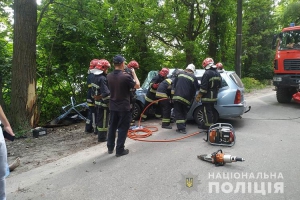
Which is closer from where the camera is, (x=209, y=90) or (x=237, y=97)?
(x=209, y=90)

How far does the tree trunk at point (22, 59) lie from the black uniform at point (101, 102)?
7.91ft

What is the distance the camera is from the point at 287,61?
9359 mm

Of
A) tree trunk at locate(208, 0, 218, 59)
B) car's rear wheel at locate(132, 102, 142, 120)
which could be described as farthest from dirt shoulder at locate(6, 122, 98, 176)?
tree trunk at locate(208, 0, 218, 59)

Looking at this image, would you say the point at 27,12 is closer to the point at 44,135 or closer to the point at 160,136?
the point at 44,135

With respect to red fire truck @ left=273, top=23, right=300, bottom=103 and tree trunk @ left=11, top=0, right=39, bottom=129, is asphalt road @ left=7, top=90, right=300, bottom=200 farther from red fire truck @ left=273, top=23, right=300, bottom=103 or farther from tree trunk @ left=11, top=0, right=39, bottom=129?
red fire truck @ left=273, top=23, right=300, bottom=103

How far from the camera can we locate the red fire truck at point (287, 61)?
29.9ft

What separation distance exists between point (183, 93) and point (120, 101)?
2.00 meters

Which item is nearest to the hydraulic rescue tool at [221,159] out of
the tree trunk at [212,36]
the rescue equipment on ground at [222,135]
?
the rescue equipment on ground at [222,135]

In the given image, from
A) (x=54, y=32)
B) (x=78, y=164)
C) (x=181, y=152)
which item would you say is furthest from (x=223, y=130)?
(x=54, y=32)

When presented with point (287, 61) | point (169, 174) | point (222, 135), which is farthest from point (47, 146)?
point (287, 61)

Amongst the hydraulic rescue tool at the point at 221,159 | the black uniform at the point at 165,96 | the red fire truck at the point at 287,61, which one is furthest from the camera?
the red fire truck at the point at 287,61

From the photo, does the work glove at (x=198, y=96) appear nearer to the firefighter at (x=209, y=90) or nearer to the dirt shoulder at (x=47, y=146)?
the firefighter at (x=209, y=90)

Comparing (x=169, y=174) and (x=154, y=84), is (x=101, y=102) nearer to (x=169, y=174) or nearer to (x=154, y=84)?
(x=154, y=84)

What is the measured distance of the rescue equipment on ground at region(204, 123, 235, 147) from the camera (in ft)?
16.8
